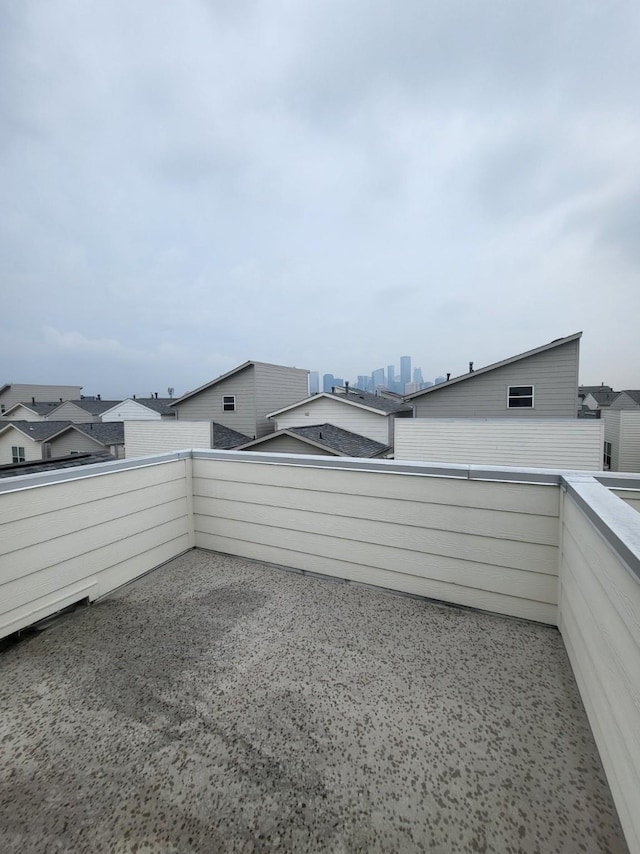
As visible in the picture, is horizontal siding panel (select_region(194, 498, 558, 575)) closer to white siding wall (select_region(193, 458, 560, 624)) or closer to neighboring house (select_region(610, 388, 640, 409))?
white siding wall (select_region(193, 458, 560, 624))

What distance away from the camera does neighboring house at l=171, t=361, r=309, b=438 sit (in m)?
15.4

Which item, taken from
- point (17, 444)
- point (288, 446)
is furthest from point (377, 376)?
point (288, 446)

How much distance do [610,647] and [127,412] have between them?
Answer: 24118 mm

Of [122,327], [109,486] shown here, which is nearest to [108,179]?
[109,486]

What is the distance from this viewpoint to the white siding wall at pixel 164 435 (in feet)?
43.2

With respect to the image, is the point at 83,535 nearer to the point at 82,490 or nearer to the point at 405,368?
the point at 82,490

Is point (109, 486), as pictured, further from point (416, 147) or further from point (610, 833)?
point (416, 147)

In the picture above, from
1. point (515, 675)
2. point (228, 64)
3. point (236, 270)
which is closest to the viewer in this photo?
point (515, 675)

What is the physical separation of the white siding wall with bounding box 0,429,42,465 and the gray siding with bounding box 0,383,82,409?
14.5m

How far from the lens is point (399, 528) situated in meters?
2.30

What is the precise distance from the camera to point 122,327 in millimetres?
23000

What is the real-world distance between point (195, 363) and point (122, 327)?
6.15 metres

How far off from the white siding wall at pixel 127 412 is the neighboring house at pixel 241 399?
17.2 feet

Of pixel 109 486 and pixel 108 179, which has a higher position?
pixel 108 179
